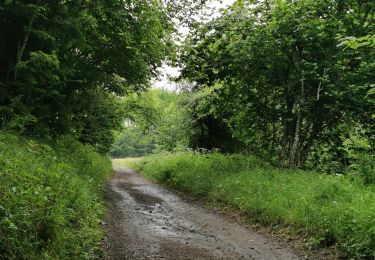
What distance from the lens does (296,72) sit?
14156 millimetres

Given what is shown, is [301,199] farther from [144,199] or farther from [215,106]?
[215,106]

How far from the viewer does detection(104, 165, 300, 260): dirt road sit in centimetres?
700

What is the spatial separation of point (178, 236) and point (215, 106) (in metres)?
10.3

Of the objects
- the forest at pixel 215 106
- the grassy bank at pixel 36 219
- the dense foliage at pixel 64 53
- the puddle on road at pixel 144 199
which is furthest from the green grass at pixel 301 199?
the dense foliage at pixel 64 53

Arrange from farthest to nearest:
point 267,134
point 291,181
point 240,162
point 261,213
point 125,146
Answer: point 125,146 → point 267,134 → point 240,162 → point 291,181 → point 261,213

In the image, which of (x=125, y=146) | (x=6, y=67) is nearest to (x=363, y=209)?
(x=6, y=67)

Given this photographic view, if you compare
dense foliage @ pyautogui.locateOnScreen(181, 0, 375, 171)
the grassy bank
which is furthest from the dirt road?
dense foliage @ pyautogui.locateOnScreen(181, 0, 375, 171)

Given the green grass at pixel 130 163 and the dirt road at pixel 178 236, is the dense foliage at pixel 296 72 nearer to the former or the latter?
the dirt road at pixel 178 236

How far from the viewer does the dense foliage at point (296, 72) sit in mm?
12641

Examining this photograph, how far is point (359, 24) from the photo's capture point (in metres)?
12.8

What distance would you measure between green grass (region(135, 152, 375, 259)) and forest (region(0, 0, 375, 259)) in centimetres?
4

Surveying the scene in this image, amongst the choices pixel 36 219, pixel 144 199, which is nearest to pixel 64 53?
pixel 144 199

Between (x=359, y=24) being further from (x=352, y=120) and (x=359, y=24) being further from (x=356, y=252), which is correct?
(x=356, y=252)

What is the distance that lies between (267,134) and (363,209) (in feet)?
35.5
